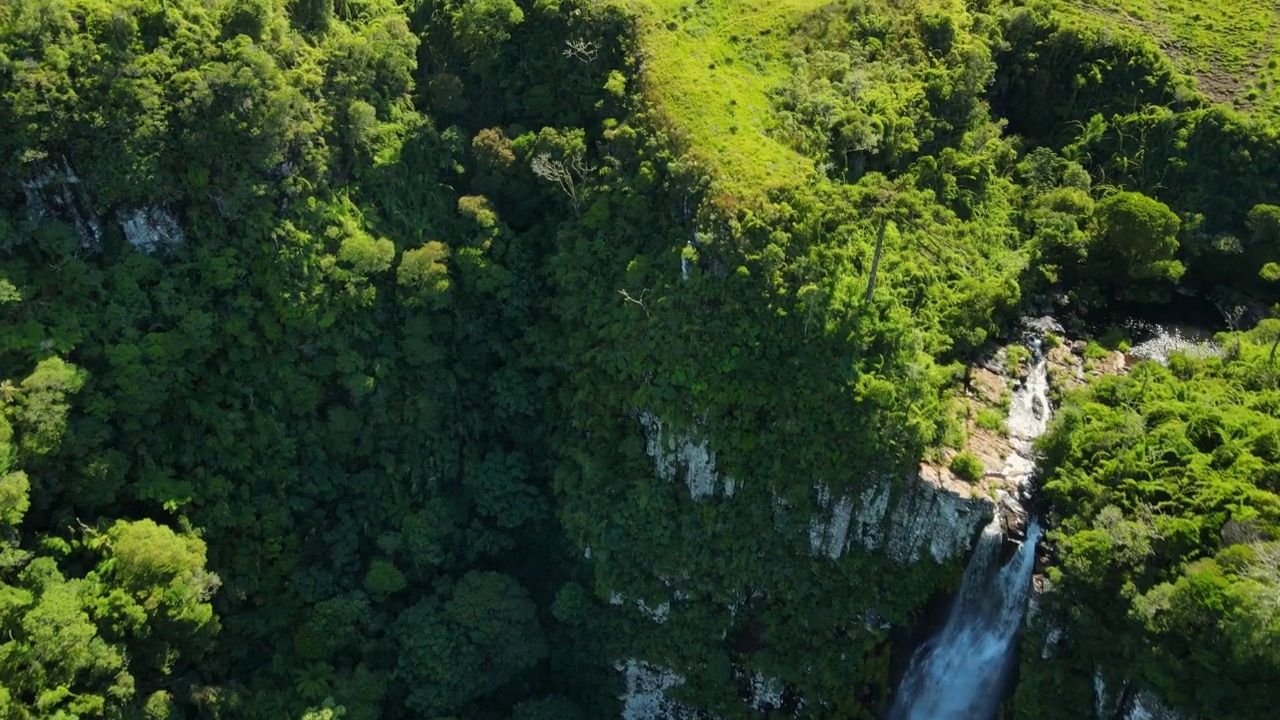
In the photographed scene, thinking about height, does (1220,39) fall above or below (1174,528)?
above

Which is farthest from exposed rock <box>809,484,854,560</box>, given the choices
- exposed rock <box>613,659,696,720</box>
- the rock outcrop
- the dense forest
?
exposed rock <box>613,659,696,720</box>

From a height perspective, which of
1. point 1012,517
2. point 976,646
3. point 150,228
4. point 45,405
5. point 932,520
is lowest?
point 976,646

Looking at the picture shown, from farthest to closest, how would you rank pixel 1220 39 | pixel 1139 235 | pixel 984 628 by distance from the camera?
1. pixel 1220 39
2. pixel 1139 235
3. pixel 984 628

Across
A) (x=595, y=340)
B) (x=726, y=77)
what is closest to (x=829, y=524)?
(x=595, y=340)

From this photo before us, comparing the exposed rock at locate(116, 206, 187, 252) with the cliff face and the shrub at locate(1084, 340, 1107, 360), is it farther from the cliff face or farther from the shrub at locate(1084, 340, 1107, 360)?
the shrub at locate(1084, 340, 1107, 360)

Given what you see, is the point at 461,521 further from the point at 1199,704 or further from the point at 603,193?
the point at 1199,704

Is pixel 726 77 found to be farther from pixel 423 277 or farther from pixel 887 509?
pixel 887 509

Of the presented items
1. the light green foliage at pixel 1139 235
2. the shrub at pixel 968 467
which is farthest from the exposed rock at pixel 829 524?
the light green foliage at pixel 1139 235
